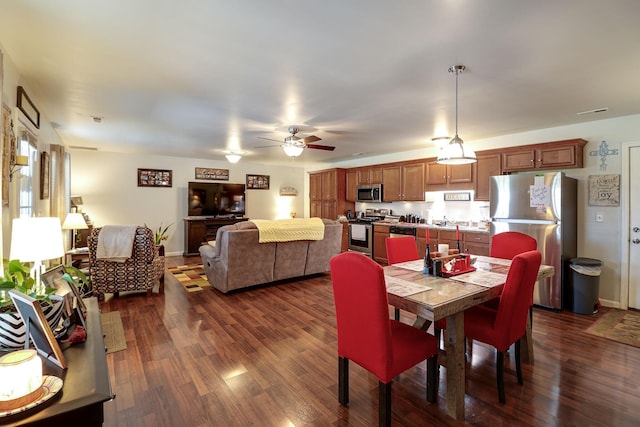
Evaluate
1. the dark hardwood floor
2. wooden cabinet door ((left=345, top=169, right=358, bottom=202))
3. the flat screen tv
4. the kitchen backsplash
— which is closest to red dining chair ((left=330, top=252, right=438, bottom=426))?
the dark hardwood floor

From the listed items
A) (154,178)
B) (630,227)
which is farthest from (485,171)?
(154,178)

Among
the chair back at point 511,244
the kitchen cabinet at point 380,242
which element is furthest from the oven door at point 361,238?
the chair back at point 511,244

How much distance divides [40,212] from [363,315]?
409 cm

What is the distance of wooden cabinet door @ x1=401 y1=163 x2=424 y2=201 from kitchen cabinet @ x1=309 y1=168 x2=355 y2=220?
1.82m

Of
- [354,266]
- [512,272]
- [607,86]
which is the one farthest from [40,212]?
[607,86]

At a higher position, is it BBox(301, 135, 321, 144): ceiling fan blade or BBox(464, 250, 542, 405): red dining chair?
BBox(301, 135, 321, 144): ceiling fan blade

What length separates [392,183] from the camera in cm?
667

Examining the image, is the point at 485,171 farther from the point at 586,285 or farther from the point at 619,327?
the point at 619,327

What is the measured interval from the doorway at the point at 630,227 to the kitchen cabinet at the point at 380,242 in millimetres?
3499

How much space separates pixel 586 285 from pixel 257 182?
7.27 metres

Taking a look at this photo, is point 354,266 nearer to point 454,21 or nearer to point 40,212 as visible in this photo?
point 454,21

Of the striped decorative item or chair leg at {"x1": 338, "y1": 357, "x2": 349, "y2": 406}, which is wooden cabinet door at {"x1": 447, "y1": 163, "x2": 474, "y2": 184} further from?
the striped decorative item

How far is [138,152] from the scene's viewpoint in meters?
6.92

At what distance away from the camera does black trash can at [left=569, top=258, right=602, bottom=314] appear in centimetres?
369
